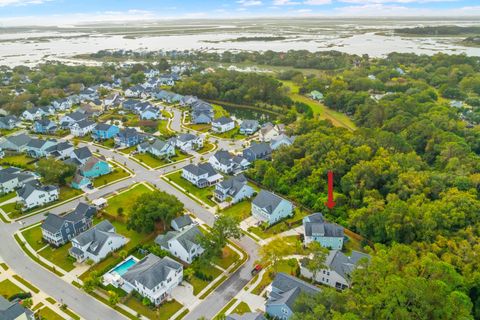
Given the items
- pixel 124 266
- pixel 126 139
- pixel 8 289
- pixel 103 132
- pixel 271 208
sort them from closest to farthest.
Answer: pixel 8 289 → pixel 124 266 → pixel 271 208 → pixel 126 139 → pixel 103 132

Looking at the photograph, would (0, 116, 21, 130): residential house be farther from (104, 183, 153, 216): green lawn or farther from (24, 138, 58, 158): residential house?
(104, 183, 153, 216): green lawn

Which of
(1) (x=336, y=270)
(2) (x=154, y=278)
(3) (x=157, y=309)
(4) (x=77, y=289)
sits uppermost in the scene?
(2) (x=154, y=278)

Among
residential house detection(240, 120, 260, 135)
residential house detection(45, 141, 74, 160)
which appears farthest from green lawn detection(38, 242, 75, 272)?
residential house detection(240, 120, 260, 135)

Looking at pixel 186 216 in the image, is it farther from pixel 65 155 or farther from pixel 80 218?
pixel 65 155

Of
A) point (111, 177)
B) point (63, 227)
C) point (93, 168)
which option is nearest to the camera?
point (63, 227)

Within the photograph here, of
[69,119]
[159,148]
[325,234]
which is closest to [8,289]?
[325,234]

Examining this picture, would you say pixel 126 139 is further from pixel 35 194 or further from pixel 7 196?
pixel 35 194

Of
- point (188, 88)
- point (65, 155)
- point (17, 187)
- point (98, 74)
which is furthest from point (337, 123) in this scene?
point (98, 74)
